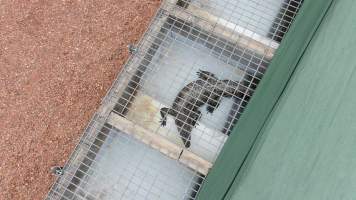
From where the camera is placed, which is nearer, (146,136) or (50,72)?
(146,136)

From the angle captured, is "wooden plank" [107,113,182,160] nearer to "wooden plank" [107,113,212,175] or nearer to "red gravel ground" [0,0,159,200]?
"wooden plank" [107,113,212,175]

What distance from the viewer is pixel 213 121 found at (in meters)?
2.93

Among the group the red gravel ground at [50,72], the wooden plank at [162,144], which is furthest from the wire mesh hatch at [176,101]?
the red gravel ground at [50,72]

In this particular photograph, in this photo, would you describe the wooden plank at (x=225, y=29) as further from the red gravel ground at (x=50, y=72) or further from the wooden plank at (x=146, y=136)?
the red gravel ground at (x=50, y=72)

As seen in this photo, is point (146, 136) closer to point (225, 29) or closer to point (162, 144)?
point (162, 144)

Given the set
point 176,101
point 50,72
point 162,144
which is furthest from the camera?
point 50,72

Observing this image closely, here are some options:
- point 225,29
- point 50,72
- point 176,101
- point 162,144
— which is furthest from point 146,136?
point 50,72

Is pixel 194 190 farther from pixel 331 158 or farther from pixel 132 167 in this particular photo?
pixel 331 158

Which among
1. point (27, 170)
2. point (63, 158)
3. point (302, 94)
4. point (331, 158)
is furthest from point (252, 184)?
point (27, 170)

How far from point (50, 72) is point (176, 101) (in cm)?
155

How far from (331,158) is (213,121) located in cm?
94

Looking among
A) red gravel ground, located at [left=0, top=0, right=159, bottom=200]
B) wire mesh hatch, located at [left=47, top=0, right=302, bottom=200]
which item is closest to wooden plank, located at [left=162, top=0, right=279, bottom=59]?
wire mesh hatch, located at [left=47, top=0, right=302, bottom=200]

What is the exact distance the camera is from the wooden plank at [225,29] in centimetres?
291

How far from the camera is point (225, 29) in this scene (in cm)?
297
